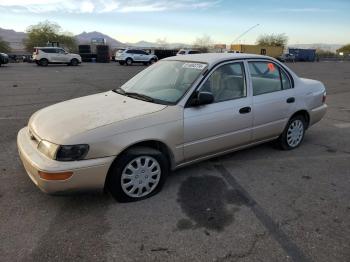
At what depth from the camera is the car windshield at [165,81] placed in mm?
4027

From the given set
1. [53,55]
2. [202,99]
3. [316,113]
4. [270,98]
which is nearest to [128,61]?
[53,55]

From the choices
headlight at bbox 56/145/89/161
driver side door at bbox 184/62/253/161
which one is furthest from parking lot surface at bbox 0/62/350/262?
headlight at bbox 56/145/89/161

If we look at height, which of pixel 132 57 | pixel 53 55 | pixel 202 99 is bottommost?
pixel 202 99

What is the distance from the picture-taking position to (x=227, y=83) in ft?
14.2

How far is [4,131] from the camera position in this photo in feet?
20.7

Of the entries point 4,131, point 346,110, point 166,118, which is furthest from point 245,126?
point 346,110

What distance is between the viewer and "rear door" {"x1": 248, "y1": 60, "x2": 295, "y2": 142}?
4.62m

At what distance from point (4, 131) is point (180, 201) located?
4271 millimetres

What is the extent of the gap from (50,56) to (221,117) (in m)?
27.8

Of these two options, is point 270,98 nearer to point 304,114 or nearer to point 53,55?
point 304,114

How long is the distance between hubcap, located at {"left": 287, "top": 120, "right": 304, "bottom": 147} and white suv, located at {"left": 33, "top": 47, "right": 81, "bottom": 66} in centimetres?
2724

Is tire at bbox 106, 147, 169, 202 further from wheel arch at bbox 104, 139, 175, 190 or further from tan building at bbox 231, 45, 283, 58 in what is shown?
tan building at bbox 231, 45, 283, 58

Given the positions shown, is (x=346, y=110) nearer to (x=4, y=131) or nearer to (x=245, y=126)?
(x=245, y=126)

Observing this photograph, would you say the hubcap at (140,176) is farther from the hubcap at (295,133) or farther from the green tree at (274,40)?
the green tree at (274,40)
